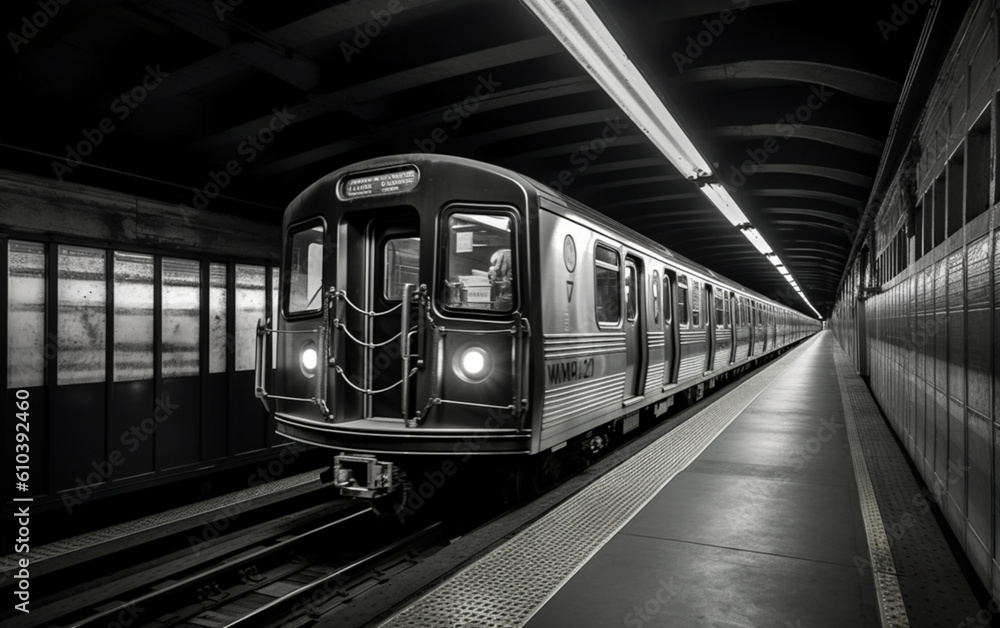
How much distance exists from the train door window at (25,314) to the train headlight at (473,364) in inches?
152

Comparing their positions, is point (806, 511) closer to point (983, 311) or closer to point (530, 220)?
point (983, 311)

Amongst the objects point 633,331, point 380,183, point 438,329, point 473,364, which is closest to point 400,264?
point 380,183

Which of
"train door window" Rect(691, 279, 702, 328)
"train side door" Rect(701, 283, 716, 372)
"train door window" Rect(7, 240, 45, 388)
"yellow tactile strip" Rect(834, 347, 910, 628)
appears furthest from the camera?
"train side door" Rect(701, 283, 716, 372)

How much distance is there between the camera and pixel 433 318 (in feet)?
15.1

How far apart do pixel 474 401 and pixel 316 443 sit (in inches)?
53.2

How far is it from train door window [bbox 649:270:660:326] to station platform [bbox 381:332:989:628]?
2.12 m

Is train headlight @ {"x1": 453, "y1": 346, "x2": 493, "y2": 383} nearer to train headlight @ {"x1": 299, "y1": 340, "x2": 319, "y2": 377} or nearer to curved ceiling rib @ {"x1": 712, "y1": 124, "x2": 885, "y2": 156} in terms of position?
train headlight @ {"x1": 299, "y1": 340, "x2": 319, "y2": 377}

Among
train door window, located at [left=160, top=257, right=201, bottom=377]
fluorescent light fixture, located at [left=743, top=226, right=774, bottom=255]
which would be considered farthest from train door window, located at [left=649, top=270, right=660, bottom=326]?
fluorescent light fixture, located at [left=743, top=226, right=774, bottom=255]

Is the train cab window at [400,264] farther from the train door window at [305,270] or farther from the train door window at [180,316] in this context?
the train door window at [180,316]

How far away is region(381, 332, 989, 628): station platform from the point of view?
9.79 ft

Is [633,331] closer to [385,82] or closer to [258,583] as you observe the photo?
[385,82]

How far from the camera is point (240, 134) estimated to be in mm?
6574

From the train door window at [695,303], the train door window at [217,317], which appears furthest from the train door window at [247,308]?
the train door window at [695,303]

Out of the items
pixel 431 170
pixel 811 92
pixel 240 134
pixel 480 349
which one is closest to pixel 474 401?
pixel 480 349
